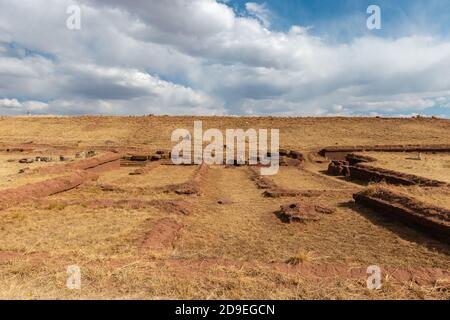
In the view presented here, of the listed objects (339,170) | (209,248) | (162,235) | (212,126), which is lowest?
(209,248)

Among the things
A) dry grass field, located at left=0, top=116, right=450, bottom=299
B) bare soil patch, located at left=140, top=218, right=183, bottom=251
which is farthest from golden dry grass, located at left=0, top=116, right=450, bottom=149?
bare soil patch, located at left=140, top=218, right=183, bottom=251

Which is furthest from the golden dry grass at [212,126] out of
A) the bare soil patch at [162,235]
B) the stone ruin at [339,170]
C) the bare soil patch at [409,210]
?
the bare soil patch at [162,235]

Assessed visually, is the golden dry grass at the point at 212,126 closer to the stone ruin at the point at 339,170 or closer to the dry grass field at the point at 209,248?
the stone ruin at the point at 339,170

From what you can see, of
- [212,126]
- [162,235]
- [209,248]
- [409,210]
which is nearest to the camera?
[209,248]

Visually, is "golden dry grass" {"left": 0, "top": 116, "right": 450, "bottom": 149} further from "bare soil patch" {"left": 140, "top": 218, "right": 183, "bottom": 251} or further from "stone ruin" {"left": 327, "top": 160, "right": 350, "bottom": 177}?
"bare soil patch" {"left": 140, "top": 218, "right": 183, "bottom": 251}

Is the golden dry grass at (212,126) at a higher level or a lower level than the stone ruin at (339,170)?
higher

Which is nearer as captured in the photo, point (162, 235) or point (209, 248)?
point (209, 248)

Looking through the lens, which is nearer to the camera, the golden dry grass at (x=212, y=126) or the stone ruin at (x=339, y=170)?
the stone ruin at (x=339, y=170)

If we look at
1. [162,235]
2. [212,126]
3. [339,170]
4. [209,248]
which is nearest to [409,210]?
[209,248]

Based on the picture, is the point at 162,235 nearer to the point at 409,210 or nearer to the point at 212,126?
the point at 409,210

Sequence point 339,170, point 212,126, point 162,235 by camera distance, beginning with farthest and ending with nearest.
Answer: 1. point 212,126
2. point 339,170
3. point 162,235

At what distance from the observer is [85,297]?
4.31 metres
